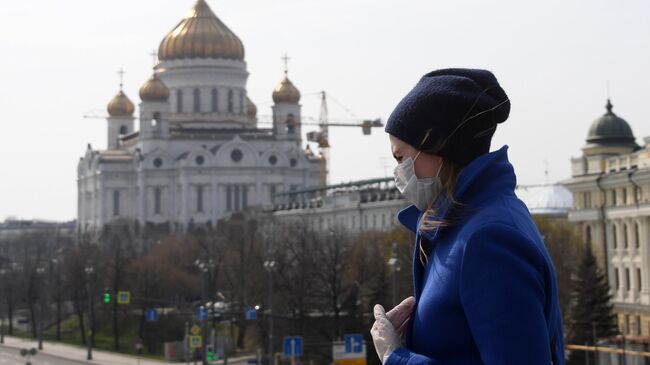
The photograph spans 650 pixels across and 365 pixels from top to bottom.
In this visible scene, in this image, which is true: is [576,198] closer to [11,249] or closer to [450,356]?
[450,356]

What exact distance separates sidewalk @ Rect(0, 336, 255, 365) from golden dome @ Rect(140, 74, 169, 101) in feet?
198

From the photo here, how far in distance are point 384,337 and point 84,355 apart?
61.7m

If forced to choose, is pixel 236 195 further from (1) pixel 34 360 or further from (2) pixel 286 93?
(1) pixel 34 360

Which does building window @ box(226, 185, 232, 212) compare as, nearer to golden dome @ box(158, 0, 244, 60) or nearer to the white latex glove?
golden dome @ box(158, 0, 244, 60)

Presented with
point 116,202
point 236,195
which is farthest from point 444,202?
point 116,202

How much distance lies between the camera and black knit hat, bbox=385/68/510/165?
4.67 meters

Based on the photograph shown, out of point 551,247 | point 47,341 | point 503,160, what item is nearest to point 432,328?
point 503,160

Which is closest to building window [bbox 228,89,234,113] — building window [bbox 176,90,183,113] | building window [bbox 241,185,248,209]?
building window [bbox 176,90,183,113]

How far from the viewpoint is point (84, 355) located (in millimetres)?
65125

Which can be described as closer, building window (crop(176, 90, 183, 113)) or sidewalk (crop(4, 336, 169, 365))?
sidewalk (crop(4, 336, 169, 365))

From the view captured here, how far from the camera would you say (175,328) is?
2857 inches

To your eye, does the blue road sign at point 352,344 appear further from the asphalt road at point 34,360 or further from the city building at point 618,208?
the asphalt road at point 34,360

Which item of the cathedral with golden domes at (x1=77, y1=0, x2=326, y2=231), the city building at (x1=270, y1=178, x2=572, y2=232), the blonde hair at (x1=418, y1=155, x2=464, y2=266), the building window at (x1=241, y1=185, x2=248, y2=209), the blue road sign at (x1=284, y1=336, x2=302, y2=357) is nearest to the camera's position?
the blonde hair at (x1=418, y1=155, x2=464, y2=266)

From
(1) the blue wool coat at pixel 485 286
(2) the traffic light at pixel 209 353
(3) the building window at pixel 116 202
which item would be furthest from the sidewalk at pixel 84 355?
(3) the building window at pixel 116 202
